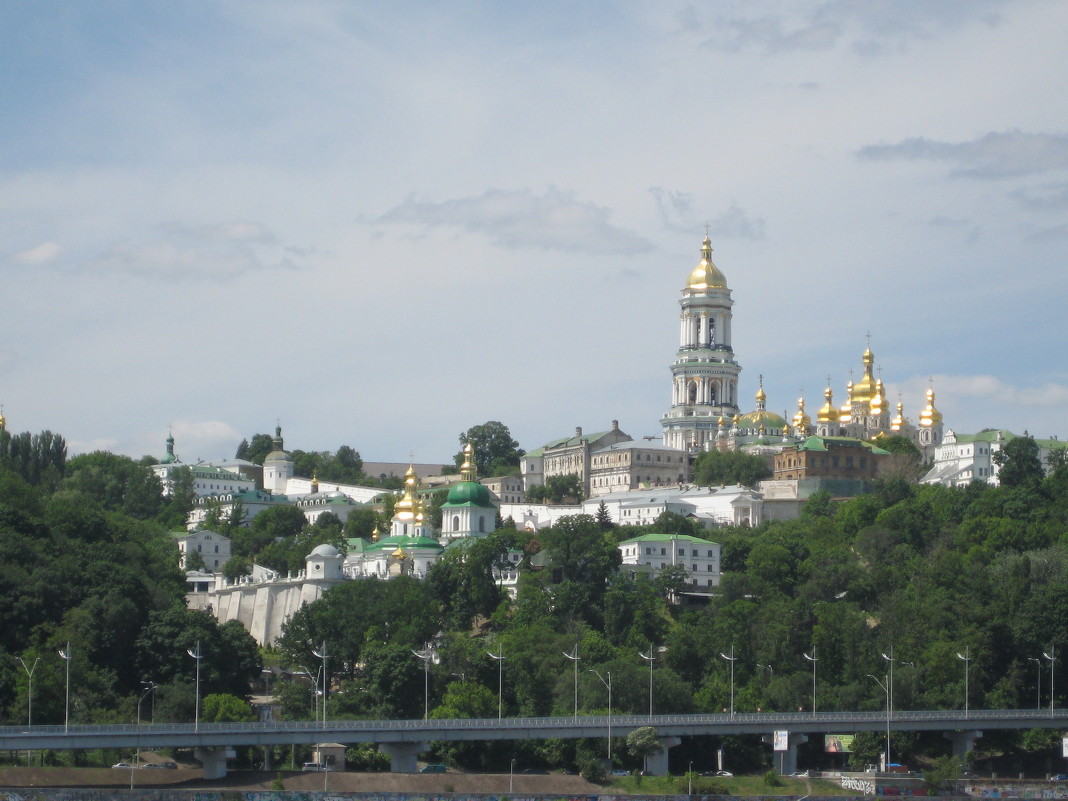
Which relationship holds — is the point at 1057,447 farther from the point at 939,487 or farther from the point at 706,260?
the point at 706,260

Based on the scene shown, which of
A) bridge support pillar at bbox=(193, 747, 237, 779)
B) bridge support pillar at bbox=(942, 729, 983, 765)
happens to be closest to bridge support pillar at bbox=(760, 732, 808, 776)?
bridge support pillar at bbox=(942, 729, 983, 765)

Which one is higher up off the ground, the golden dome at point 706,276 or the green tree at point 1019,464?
the golden dome at point 706,276

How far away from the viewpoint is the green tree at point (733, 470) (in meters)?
143

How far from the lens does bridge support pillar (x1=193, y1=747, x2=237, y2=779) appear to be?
77.7m

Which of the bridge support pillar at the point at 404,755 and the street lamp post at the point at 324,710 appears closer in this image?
the street lamp post at the point at 324,710

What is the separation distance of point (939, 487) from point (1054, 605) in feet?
107

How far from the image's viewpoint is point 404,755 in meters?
79.5

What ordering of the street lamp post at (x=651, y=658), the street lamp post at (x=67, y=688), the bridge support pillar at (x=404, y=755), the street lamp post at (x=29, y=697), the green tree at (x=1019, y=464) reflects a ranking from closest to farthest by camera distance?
1. the street lamp post at (x=67, y=688)
2. the bridge support pillar at (x=404, y=755)
3. the street lamp post at (x=29, y=697)
4. the street lamp post at (x=651, y=658)
5. the green tree at (x=1019, y=464)

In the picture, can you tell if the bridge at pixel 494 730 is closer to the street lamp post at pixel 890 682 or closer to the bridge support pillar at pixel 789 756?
the bridge support pillar at pixel 789 756

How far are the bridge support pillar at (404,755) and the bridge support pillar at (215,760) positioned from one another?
5546mm

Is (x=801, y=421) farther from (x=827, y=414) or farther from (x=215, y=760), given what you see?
(x=215, y=760)

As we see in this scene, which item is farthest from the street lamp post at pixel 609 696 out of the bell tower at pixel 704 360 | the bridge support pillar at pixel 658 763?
the bell tower at pixel 704 360

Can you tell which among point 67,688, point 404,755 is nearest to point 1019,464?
point 404,755

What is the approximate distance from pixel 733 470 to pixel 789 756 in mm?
61043
